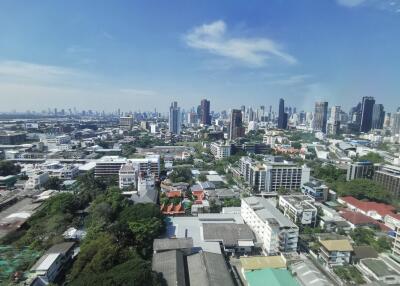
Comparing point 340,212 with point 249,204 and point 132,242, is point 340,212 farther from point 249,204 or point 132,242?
point 132,242

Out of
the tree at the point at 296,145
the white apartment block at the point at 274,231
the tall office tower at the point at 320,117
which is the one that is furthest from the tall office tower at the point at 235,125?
the white apartment block at the point at 274,231

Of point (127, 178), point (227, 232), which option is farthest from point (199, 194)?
point (227, 232)

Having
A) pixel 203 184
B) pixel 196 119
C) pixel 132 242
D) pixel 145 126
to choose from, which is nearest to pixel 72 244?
pixel 132 242

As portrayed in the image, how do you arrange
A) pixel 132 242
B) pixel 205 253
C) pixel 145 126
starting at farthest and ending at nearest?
pixel 145 126 → pixel 132 242 → pixel 205 253

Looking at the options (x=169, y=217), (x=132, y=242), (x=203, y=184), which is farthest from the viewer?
(x=203, y=184)

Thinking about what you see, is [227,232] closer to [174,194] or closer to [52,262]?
[174,194]

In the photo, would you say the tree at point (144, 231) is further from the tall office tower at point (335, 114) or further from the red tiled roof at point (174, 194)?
the tall office tower at point (335, 114)

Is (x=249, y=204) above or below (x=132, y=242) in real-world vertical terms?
above

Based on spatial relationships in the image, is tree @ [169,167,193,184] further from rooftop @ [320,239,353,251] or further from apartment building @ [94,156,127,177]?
rooftop @ [320,239,353,251]
